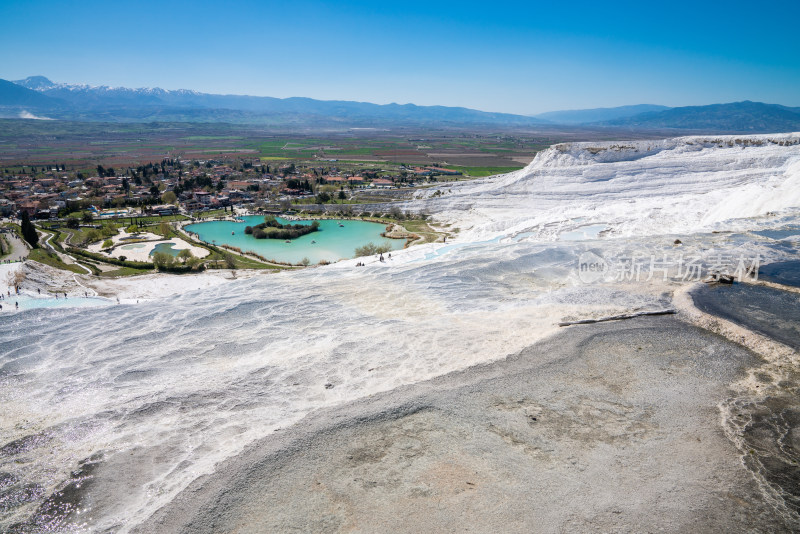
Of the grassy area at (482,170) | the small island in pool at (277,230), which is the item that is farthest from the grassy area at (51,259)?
the grassy area at (482,170)

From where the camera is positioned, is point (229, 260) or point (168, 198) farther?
point (168, 198)

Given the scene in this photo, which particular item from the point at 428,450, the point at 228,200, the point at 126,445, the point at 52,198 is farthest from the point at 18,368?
the point at 52,198

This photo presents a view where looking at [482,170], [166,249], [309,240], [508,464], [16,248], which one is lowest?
[166,249]

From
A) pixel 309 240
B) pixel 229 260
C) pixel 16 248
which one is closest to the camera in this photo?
pixel 229 260

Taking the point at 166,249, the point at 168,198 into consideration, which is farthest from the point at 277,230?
the point at 168,198

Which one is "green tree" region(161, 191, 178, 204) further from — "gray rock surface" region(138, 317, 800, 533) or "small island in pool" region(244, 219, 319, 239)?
"gray rock surface" region(138, 317, 800, 533)

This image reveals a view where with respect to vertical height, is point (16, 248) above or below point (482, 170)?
below

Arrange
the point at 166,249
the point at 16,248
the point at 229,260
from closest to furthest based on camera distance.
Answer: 1. the point at 229,260
2. the point at 16,248
3. the point at 166,249

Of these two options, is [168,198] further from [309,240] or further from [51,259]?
[51,259]
